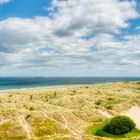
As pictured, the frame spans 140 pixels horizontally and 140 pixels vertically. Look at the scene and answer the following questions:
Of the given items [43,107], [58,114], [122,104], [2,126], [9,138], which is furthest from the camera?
[122,104]

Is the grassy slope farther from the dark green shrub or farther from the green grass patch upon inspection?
the dark green shrub

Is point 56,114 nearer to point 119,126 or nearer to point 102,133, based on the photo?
point 102,133

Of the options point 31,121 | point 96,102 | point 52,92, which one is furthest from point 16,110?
point 52,92

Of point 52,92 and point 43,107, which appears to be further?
point 52,92

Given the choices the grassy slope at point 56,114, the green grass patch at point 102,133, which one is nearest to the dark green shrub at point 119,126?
the green grass patch at point 102,133

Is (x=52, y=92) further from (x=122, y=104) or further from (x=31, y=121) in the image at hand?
(x=31, y=121)

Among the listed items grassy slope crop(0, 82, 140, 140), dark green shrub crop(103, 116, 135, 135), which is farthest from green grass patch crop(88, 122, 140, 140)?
grassy slope crop(0, 82, 140, 140)
